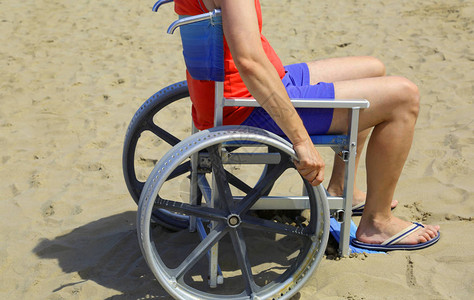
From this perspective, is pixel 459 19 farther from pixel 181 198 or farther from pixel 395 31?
pixel 181 198

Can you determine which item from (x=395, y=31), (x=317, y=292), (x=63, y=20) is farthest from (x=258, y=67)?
(x=63, y=20)

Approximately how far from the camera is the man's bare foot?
244cm

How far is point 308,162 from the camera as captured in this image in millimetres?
1935

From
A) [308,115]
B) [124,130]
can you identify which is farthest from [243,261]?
[124,130]

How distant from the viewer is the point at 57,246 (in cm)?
268

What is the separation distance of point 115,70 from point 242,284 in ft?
11.1

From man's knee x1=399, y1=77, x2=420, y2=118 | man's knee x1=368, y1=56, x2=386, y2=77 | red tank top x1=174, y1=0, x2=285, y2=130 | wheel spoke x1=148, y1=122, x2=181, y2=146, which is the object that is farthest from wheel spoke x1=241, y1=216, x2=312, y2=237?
man's knee x1=368, y1=56, x2=386, y2=77

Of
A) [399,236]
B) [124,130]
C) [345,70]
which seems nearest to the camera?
[399,236]

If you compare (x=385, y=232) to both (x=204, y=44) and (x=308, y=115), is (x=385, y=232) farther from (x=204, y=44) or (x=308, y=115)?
(x=204, y=44)

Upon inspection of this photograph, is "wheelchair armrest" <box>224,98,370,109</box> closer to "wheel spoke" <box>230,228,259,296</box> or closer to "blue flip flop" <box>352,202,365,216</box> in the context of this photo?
"wheel spoke" <box>230,228,259,296</box>

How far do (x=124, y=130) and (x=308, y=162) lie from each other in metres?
2.36

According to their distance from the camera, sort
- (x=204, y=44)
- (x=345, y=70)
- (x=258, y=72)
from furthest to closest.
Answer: (x=345, y=70) < (x=204, y=44) < (x=258, y=72)

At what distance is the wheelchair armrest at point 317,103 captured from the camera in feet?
6.64

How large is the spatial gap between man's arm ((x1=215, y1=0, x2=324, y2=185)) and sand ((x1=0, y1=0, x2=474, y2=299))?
639mm
